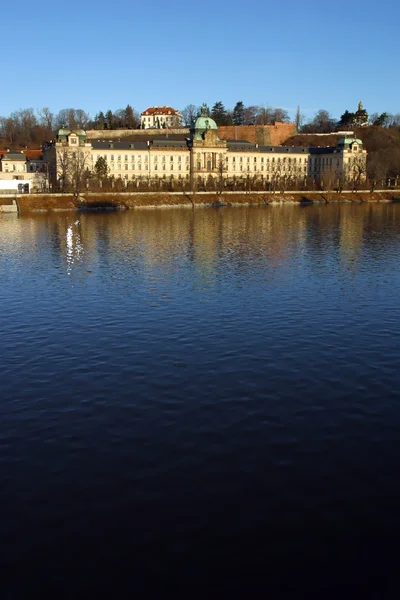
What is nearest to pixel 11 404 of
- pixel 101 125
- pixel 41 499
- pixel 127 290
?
pixel 41 499

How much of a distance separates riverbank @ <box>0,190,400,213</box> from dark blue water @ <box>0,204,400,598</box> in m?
67.6

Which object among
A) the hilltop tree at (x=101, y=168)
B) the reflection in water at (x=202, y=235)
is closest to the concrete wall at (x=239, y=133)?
the hilltop tree at (x=101, y=168)

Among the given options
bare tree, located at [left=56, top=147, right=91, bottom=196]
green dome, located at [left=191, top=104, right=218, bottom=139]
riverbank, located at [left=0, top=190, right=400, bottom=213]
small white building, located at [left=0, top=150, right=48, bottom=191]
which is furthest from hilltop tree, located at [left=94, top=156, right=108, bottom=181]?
green dome, located at [left=191, top=104, right=218, bottom=139]

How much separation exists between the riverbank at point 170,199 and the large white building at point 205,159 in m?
5.97

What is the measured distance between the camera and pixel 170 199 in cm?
10906

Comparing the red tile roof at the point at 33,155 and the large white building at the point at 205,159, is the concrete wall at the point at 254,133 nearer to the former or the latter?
the large white building at the point at 205,159

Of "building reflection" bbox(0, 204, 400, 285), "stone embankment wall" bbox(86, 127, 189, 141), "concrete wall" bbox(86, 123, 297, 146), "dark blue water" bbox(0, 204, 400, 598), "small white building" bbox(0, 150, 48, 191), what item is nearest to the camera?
"dark blue water" bbox(0, 204, 400, 598)

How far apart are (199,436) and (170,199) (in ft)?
317

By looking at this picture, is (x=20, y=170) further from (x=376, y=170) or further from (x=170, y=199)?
(x=376, y=170)

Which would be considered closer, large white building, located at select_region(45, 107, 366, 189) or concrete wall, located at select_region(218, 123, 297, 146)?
large white building, located at select_region(45, 107, 366, 189)

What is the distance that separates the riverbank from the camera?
9806 cm

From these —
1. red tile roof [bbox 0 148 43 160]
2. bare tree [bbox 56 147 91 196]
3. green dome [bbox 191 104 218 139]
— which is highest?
green dome [bbox 191 104 218 139]

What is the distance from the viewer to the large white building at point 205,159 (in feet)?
431

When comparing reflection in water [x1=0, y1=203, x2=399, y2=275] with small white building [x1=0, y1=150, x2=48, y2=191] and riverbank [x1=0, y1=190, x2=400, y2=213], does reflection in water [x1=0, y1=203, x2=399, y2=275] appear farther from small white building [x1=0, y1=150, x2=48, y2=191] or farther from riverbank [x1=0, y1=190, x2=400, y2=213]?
small white building [x1=0, y1=150, x2=48, y2=191]
